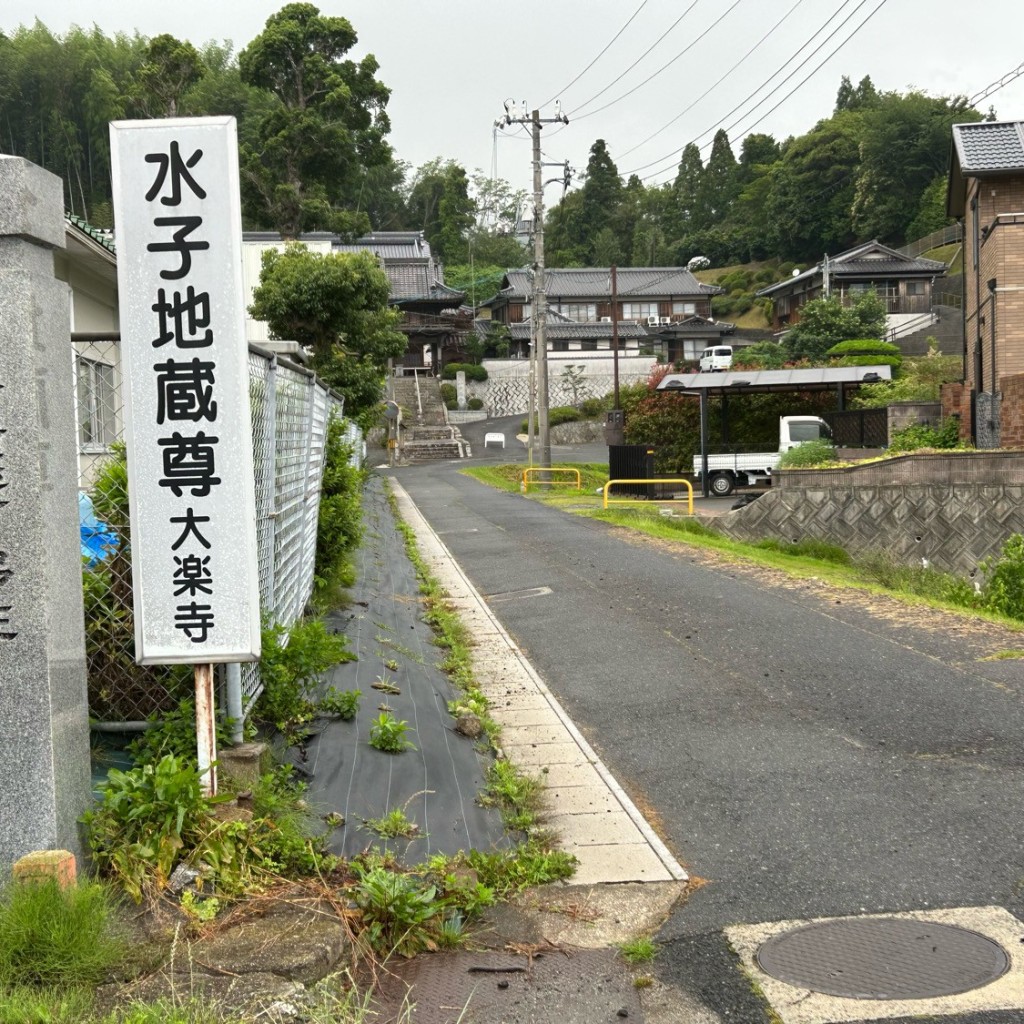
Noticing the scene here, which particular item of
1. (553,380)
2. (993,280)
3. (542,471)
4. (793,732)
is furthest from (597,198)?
(793,732)

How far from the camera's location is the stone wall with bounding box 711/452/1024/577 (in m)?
15.4

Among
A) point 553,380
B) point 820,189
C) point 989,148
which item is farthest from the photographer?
point 820,189

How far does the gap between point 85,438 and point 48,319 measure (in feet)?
20.5

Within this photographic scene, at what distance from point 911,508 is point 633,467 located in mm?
12761

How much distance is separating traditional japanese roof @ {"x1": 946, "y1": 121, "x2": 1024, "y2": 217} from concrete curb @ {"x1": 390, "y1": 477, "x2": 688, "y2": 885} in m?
18.9

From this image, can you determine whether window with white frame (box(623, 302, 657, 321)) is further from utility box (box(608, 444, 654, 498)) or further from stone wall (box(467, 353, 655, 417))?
utility box (box(608, 444, 654, 498))

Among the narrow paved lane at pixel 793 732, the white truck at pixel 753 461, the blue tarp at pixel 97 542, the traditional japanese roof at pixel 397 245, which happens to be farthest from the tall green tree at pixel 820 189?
the blue tarp at pixel 97 542

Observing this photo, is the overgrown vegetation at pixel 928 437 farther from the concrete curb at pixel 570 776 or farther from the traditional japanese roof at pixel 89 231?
the traditional japanese roof at pixel 89 231

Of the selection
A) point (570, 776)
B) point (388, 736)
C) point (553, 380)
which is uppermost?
point (553, 380)

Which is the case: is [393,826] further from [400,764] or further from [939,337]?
[939,337]

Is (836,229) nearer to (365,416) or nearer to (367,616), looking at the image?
(365,416)

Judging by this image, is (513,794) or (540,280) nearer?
(513,794)

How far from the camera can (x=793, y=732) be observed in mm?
6348

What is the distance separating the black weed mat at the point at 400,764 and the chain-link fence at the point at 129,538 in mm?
533
